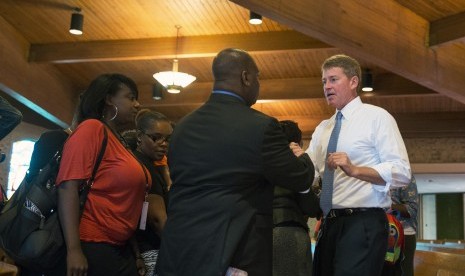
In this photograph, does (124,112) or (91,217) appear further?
(124,112)

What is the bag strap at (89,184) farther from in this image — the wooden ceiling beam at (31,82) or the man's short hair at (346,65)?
the wooden ceiling beam at (31,82)

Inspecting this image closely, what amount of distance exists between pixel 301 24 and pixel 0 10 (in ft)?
17.5

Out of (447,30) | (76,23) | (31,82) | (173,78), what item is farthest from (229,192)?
(31,82)

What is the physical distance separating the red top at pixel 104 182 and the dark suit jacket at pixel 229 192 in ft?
0.99

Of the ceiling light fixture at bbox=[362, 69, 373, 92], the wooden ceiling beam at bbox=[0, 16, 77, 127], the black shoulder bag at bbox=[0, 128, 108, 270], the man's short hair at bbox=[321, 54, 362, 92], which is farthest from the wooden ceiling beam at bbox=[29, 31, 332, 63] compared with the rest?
the black shoulder bag at bbox=[0, 128, 108, 270]

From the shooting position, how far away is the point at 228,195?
7.05ft

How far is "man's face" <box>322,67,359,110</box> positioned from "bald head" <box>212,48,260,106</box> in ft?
1.80

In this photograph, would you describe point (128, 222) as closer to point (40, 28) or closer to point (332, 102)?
point (332, 102)

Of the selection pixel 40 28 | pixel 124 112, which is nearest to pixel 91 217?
pixel 124 112

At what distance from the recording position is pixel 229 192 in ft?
7.06

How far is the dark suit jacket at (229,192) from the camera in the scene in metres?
2.12

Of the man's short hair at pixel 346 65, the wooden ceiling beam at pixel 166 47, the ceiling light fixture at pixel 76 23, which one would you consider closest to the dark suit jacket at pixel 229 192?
the man's short hair at pixel 346 65

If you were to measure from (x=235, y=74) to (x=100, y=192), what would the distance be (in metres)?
0.68

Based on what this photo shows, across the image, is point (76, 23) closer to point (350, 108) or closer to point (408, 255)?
point (408, 255)
